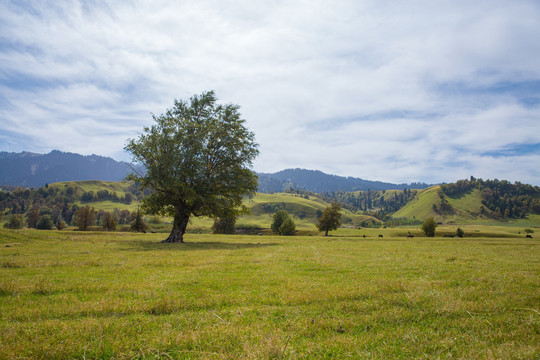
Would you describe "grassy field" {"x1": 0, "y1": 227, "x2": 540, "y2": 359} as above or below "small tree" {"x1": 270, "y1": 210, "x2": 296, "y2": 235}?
above

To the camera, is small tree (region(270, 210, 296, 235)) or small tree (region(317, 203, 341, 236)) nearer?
small tree (region(317, 203, 341, 236))

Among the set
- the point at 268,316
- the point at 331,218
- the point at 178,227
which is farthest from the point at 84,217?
the point at 268,316

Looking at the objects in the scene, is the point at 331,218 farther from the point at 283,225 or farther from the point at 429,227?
the point at 429,227

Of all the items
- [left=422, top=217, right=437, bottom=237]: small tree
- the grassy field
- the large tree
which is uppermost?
the large tree

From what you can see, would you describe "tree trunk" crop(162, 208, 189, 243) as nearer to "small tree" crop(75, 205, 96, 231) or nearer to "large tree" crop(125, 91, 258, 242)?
"large tree" crop(125, 91, 258, 242)

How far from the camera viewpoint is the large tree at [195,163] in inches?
1293

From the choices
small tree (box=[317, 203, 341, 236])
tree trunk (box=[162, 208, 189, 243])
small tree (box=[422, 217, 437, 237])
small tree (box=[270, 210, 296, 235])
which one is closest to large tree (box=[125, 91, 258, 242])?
tree trunk (box=[162, 208, 189, 243])

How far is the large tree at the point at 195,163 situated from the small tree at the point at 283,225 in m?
73.9

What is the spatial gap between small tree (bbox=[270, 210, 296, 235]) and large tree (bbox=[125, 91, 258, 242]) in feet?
242

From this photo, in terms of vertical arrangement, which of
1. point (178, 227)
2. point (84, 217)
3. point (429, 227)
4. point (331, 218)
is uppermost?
point (178, 227)

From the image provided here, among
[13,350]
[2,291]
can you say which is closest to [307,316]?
[13,350]

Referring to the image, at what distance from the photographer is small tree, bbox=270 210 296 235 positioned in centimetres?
11001

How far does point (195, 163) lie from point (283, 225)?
80699 millimetres

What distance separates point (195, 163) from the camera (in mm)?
33812
